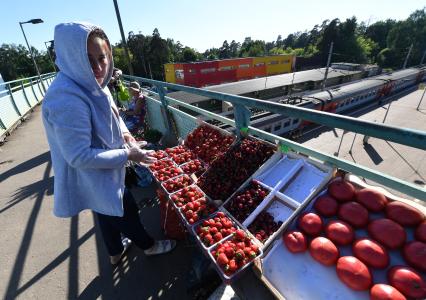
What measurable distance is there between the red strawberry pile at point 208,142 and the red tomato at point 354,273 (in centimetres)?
159

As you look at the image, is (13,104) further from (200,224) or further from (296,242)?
(296,242)

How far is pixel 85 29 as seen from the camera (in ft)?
4.06

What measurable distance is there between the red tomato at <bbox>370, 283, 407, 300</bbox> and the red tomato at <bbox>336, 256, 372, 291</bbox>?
0.16 feet

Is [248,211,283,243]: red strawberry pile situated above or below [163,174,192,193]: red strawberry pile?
above

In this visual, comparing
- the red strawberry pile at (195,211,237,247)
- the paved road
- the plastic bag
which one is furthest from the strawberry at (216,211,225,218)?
the paved road

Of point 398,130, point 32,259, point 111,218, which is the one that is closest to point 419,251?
point 398,130

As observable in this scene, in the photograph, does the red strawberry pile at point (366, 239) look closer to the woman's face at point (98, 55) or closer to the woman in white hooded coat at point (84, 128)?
the woman in white hooded coat at point (84, 128)

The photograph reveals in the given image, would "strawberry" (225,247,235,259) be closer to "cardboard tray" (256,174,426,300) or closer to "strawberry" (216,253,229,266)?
"strawberry" (216,253,229,266)

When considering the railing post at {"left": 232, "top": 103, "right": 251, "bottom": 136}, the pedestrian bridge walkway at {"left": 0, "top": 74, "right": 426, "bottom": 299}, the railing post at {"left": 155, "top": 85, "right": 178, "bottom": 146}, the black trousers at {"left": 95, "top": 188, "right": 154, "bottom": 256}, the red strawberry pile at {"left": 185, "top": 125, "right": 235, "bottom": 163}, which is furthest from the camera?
the railing post at {"left": 155, "top": 85, "right": 178, "bottom": 146}

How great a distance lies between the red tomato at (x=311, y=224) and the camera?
153cm

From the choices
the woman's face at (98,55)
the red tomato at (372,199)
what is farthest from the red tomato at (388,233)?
the woman's face at (98,55)

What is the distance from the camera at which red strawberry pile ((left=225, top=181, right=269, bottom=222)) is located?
6.24ft

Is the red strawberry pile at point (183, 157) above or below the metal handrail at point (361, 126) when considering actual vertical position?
below

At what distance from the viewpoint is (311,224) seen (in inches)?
60.9
